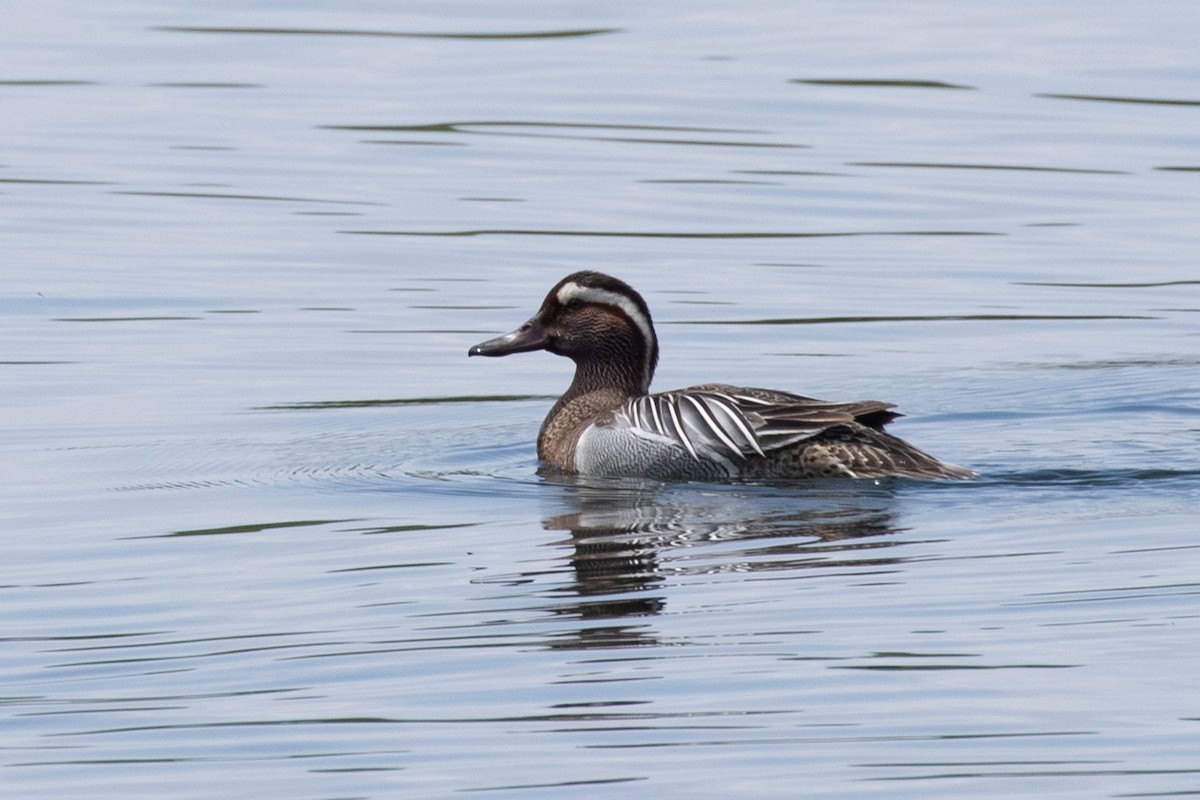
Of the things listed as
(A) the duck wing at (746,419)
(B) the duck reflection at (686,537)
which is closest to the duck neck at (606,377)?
(A) the duck wing at (746,419)

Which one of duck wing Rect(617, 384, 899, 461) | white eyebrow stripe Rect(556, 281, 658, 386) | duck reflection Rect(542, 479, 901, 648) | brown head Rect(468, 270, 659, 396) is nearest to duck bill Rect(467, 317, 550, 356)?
brown head Rect(468, 270, 659, 396)

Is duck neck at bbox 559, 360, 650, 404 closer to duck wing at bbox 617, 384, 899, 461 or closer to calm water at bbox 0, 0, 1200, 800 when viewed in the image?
calm water at bbox 0, 0, 1200, 800

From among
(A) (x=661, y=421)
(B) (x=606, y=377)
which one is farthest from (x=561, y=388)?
(A) (x=661, y=421)

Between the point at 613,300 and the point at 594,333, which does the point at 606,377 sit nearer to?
the point at 594,333

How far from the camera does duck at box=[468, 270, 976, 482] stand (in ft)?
41.1

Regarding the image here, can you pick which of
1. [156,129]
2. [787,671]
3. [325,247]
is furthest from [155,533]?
[156,129]

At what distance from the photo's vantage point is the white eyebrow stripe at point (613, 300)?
13945 mm

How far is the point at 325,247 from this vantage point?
19.3 meters

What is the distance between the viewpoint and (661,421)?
13.1m

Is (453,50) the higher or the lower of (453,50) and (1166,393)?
the higher

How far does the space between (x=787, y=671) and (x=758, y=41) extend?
71.4 ft

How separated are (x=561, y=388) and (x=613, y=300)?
75.4 inches

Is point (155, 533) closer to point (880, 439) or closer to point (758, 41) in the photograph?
point (880, 439)

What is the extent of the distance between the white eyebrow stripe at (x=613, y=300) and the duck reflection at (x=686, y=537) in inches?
50.1
